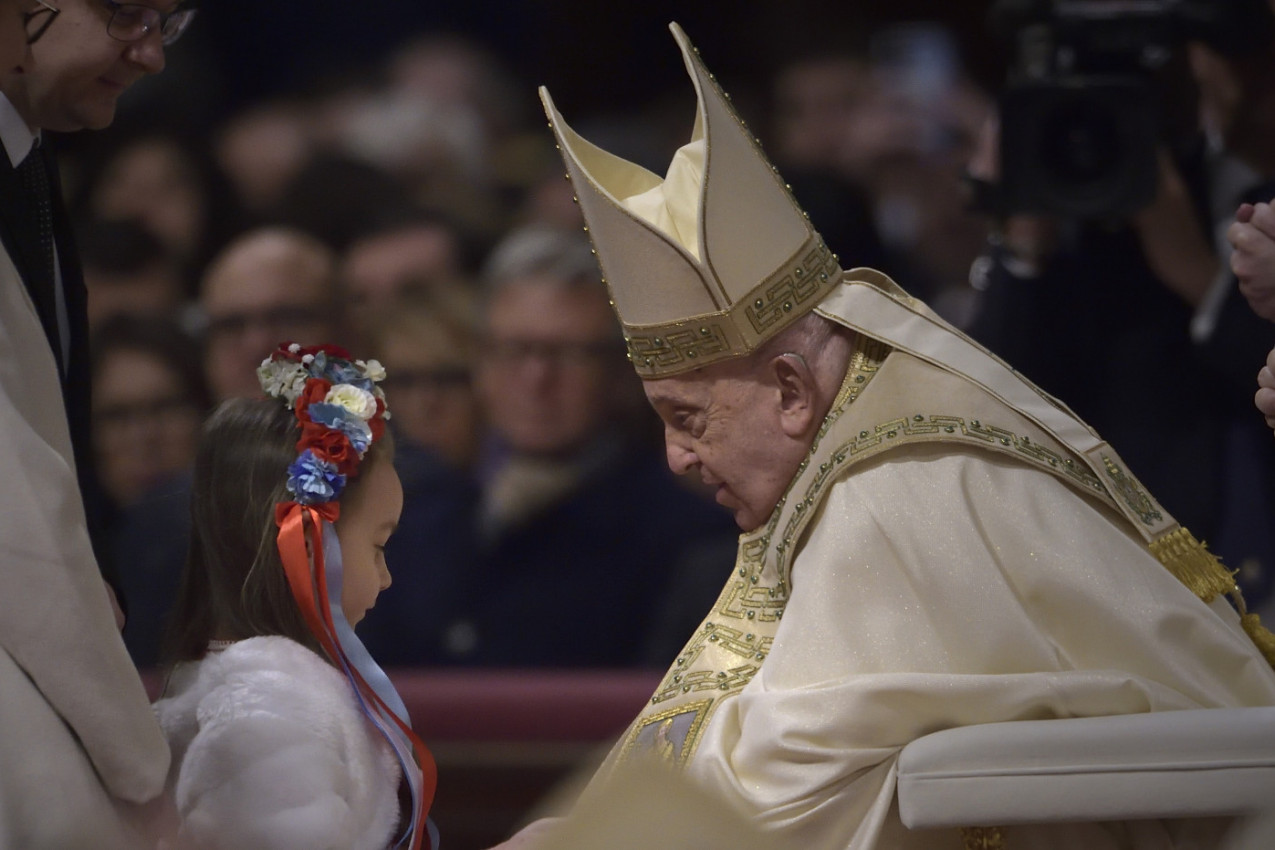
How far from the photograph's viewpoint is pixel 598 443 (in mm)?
4195

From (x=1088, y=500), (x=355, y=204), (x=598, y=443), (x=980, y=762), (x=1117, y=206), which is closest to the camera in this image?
(x=980, y=762)

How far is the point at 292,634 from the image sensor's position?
233 cm

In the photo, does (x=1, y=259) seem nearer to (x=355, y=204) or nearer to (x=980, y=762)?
(x=980, y=762)

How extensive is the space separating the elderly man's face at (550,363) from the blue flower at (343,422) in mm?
1813

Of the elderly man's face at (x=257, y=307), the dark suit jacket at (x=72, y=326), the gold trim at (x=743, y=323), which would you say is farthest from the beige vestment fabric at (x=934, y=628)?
the elderly man's face at (x=257, y=307)

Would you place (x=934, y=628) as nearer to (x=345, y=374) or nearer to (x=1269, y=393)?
(x=1269, y=393)

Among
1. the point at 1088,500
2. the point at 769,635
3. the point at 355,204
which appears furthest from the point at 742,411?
the point at 355,204

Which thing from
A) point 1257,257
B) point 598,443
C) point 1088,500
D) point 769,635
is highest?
point 1257,257

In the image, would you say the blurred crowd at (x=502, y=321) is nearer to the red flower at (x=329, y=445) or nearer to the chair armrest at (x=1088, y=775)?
the red flower at (x=329, y=445)

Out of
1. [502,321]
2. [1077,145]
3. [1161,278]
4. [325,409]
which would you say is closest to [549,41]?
[502,321]

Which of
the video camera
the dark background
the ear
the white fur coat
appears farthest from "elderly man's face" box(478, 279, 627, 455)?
the white fur coat

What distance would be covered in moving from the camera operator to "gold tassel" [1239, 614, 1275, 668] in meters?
1.34

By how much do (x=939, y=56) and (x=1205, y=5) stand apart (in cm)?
71

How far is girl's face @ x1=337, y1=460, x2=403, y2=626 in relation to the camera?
2.41 m
